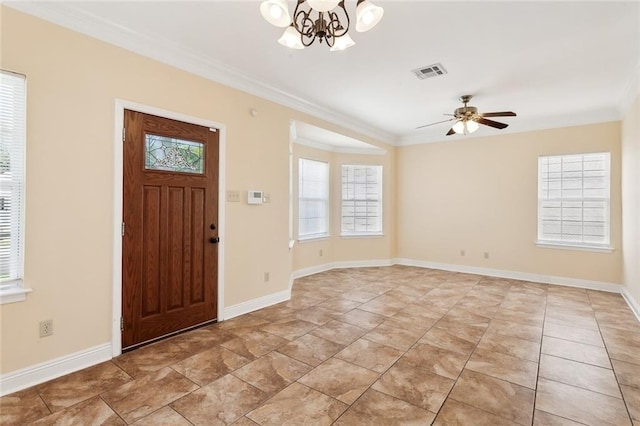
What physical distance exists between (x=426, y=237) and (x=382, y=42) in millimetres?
4598

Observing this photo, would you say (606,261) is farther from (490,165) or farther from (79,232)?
(79,232)

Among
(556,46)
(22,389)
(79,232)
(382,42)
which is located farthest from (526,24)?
(22,389)

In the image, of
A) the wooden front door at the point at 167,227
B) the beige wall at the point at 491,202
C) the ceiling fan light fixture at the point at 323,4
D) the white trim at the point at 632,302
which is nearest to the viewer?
the ceiling fan light fixture at the point at 323,4

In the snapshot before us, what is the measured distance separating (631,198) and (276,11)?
4.95m

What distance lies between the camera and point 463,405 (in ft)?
6.60

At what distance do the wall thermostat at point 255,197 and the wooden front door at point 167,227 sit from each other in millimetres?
424

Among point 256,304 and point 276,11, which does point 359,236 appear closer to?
point 256,304

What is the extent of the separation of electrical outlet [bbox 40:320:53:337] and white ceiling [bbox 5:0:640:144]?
226 centimetres

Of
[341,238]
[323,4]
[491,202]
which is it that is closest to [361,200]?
[341,238]

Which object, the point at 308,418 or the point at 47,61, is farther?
the point at 47,61

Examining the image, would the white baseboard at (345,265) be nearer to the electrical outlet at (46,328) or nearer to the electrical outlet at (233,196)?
the electrical outlet at (233,196)

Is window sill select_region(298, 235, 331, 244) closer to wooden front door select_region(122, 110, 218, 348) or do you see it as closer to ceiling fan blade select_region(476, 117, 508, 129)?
wooden front door select_region(122, 110, 218, 348)

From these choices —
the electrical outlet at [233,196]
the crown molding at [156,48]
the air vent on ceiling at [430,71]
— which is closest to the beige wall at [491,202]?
the air vent on ceiling at [430,71]

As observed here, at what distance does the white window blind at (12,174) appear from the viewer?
84.3 inches
